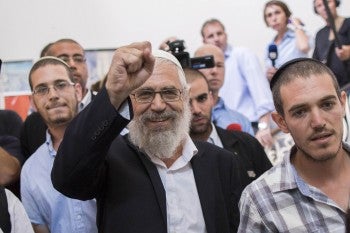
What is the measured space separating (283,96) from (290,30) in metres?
3.41

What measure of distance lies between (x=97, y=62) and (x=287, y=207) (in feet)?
14.3

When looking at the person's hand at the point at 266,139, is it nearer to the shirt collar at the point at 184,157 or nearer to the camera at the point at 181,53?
the camera at the point at 181,53

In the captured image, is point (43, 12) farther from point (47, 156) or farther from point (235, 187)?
point (235, 187)

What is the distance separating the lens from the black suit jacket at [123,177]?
173 cm

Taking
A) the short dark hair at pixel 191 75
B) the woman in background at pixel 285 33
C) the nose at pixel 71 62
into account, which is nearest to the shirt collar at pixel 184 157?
the short dark hair at pixel 191 75

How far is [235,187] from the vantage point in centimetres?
217

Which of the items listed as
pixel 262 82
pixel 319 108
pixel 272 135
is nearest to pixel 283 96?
pixel 319 108

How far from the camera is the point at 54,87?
8.80 feet

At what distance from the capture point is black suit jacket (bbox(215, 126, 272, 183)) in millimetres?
2785

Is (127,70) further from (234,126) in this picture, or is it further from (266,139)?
(266,139)

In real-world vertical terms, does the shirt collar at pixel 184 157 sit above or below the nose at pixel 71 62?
below

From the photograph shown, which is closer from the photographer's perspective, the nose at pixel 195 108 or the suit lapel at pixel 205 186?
the suit lapel at pixel 205 186

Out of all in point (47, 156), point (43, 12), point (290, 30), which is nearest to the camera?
point (47, 156)

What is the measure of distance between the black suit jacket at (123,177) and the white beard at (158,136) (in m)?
0.04
